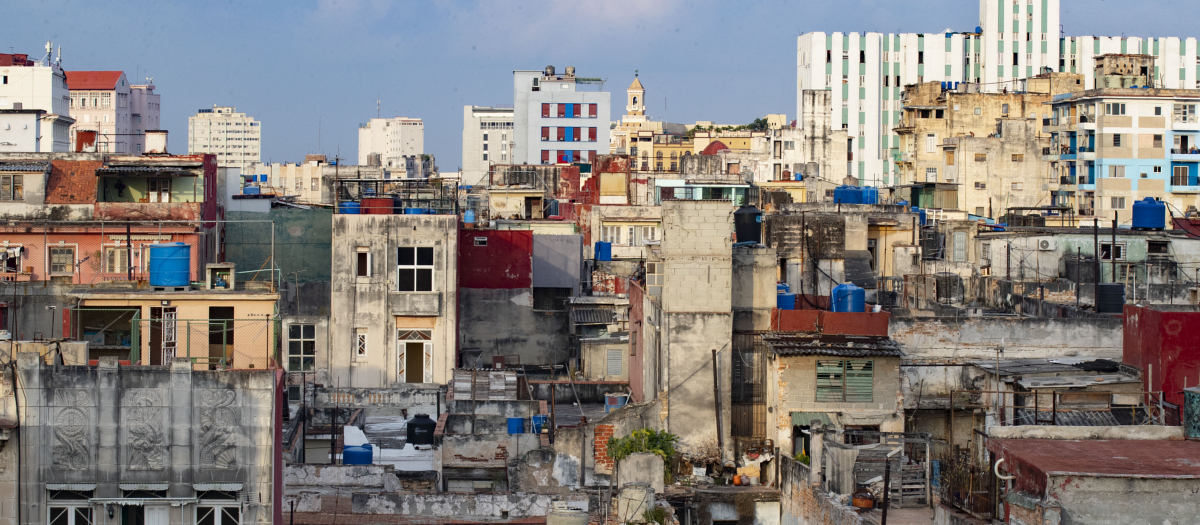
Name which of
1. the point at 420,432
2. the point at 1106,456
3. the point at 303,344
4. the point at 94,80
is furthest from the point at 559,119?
the point at 1106,456

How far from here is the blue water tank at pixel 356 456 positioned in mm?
29388

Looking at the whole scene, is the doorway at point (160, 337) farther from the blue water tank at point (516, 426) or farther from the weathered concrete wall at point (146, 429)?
the blue water tank at point (516, 426)

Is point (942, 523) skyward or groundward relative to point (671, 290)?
groundward

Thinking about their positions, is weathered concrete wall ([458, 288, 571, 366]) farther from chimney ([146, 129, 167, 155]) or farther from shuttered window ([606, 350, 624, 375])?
chimney ([146, 129, 167, 155])

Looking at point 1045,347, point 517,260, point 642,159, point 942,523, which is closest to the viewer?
point 942,523

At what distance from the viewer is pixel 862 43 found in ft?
391

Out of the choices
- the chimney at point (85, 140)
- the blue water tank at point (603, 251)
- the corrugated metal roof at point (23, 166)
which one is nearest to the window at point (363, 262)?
the corrugated metal roof at point (23, 166)

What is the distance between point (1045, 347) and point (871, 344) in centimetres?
588

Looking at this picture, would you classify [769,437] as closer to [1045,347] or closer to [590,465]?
[590,465]

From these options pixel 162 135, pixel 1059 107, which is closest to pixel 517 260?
pixel 162 135

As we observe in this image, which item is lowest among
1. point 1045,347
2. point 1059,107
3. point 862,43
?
point 1045,347

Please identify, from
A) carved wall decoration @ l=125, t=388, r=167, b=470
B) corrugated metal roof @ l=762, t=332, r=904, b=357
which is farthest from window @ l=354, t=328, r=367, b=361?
carved wall decoration @ l=125, t=388, r=167, b=470

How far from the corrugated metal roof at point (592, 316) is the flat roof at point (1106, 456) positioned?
2400 cm

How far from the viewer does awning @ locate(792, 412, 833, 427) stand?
2831 cm
